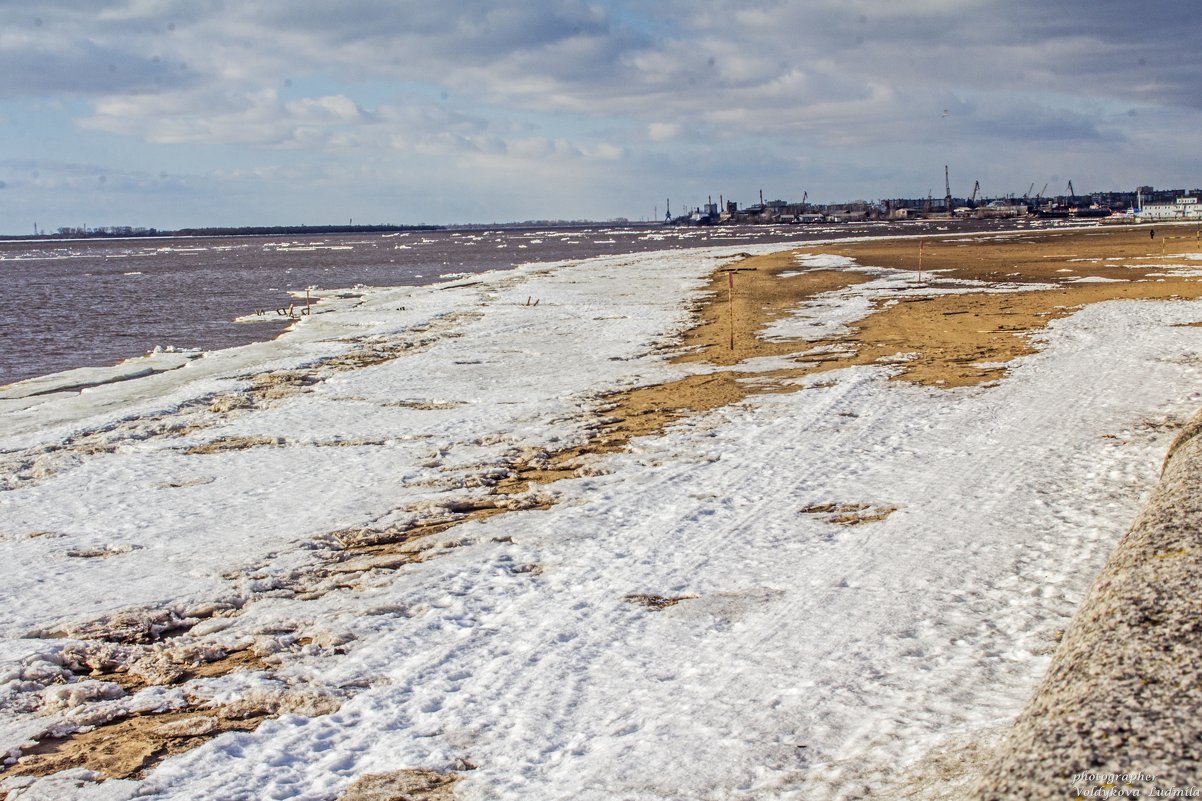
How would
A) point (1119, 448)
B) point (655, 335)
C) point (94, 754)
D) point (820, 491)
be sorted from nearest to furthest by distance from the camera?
point (94, 754) → point (820, 491) → point (1119, 448) → point (655, 335)

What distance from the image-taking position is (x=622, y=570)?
25.4 feet

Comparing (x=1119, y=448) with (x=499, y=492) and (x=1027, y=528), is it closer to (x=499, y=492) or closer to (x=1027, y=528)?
(x=1027, y=528)

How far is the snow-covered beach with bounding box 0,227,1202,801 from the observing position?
201 inches

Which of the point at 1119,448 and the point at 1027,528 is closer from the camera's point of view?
the point at 1027,528

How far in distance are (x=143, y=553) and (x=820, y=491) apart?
6.33 metres

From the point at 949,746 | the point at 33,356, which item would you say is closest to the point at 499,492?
the point at 949,746

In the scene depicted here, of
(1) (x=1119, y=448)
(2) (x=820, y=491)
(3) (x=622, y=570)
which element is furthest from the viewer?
(1) (x=1119, y=448)

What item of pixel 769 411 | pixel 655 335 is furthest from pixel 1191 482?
pixel 655 335

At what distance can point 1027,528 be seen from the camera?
8203 mm

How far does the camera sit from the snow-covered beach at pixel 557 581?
511 centimetres

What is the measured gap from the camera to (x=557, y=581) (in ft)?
24.9

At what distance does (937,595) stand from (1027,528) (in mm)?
1783

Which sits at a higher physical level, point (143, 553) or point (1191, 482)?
point (1191, 482)

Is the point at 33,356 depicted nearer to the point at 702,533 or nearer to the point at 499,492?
the point at 499,492
